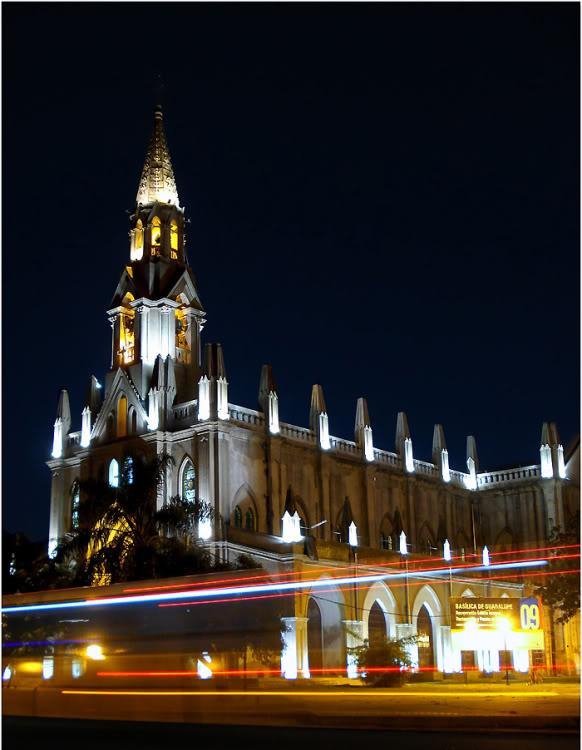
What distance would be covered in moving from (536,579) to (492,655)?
7833mm

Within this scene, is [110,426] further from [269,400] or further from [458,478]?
[458,478]

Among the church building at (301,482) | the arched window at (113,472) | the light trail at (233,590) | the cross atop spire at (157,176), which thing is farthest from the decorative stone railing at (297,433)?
the cross atop spire at (157,176)

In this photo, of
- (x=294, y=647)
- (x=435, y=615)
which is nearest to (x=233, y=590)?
(x=294, y=647)

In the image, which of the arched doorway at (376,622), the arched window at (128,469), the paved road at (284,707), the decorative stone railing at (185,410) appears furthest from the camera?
the decorative stone railing at (185,410)

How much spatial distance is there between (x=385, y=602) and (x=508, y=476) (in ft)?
89.7

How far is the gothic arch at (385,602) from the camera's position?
1937 inches

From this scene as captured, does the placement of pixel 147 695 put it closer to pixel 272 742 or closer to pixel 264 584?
pixel 272 742

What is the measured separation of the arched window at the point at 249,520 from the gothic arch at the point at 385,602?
32.9ft

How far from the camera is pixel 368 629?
161 feet

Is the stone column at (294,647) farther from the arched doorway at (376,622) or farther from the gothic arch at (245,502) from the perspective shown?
the gothic arch at (245,502)

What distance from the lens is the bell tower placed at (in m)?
64.0

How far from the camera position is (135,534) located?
48.3m

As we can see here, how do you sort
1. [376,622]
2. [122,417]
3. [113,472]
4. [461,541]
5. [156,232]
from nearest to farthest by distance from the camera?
[376,622], [113,472], [122,417], [156,232], [461,541]

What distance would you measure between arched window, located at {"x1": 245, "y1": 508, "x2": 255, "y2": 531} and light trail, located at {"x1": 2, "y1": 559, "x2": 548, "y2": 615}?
10067 mm
